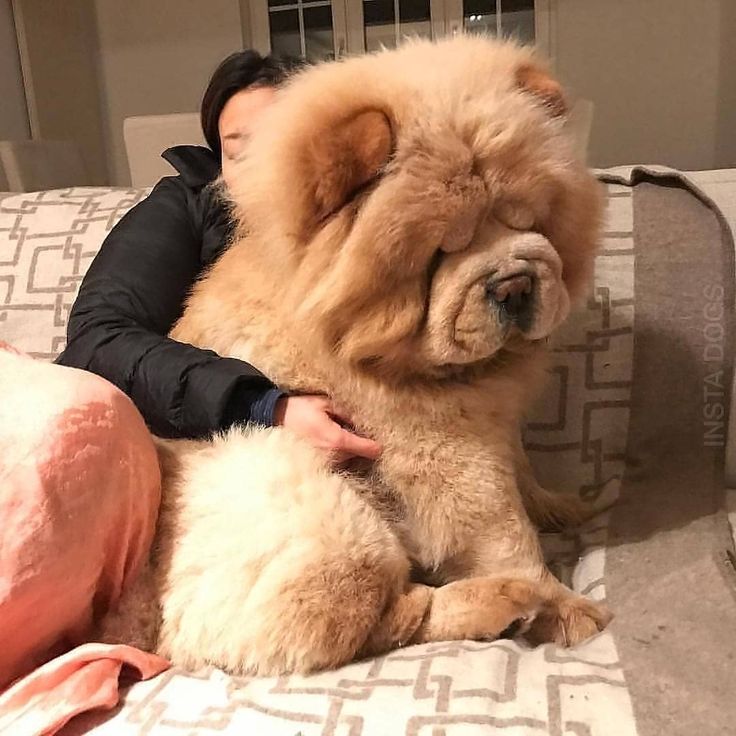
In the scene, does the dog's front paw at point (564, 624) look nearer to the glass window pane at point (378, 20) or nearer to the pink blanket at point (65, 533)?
the pink blanket at point (65, 533)

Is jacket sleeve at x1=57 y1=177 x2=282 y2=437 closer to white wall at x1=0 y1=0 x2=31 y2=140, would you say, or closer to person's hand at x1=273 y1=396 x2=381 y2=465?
person's hand at x1=273 y1=396 x2=381 y2=465

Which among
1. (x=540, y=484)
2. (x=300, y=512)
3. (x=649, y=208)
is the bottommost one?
(x=540, y=484)

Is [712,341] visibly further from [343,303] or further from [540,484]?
[343,303]

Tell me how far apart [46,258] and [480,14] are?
3819 millimetres

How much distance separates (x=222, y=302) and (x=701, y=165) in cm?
419

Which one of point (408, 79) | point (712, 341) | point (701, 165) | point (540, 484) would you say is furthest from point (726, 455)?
point (701, 165)

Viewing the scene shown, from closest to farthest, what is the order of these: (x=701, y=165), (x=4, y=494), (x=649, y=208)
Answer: (x=4, y=494), (x=649, y=208), (x=701, y=165)

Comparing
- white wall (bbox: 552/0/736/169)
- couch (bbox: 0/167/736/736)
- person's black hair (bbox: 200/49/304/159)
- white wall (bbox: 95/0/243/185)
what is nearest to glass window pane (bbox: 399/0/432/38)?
white wall (bbox: 552/0/736/169)

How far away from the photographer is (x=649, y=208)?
159cm

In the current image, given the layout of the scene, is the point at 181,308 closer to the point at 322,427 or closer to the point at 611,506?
the point at 322,427

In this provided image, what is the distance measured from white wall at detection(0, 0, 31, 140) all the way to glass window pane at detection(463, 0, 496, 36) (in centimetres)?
250

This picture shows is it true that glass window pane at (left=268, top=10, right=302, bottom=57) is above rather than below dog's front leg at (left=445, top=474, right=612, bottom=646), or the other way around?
above

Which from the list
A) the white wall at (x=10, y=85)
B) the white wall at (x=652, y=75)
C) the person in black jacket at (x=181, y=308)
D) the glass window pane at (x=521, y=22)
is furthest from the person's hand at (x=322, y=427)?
the glass window pane at (x=521, y=22)

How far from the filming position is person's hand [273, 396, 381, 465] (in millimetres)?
1105
